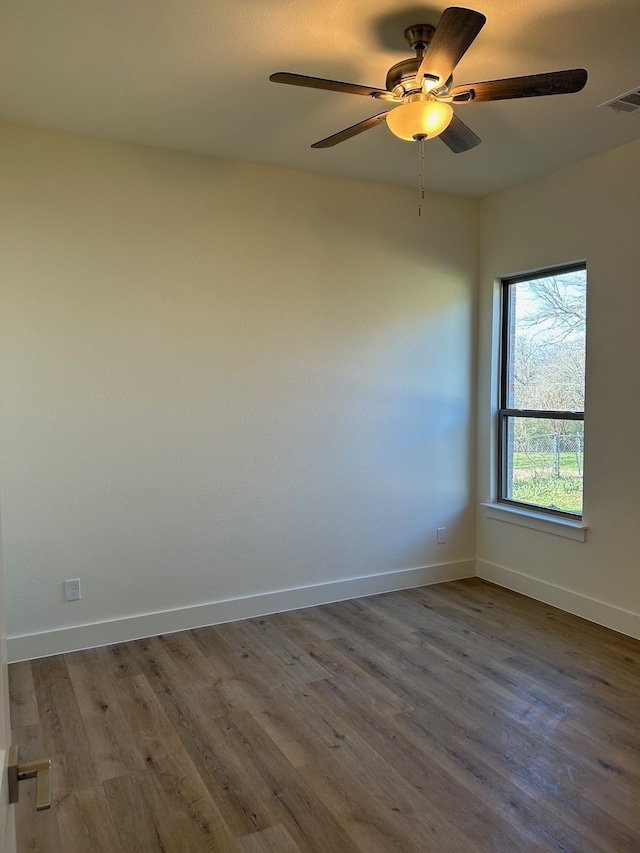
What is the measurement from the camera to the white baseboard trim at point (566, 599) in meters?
3.42

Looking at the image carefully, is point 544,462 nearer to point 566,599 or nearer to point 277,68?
point 566,599

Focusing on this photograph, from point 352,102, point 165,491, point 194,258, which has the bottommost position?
point 165,491

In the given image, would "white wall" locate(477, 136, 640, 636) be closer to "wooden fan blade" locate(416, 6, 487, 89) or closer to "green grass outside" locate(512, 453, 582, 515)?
"green grass outside" locate(512, 453, 582, 515)

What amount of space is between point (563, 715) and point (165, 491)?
225cm

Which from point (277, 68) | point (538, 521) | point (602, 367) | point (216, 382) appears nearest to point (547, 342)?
point (602, 367)

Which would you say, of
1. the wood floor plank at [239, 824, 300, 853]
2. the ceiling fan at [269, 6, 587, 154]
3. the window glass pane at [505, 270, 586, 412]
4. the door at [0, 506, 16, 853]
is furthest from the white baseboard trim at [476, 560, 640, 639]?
the door at [0, 506, 16, 853]

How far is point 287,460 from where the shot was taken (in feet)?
12.4

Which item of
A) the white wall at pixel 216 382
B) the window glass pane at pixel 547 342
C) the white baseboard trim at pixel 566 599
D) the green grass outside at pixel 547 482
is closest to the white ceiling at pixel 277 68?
the white wall at pixel 216 382

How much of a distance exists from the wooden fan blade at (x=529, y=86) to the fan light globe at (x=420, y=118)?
0.08 m

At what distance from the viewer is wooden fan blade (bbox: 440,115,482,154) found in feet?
7.69

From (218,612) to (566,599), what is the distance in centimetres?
211

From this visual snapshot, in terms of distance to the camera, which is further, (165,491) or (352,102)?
(165,491)

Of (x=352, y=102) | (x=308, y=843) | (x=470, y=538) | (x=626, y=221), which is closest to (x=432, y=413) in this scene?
(x=470, y=538)

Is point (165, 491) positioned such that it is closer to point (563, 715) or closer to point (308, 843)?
point (308, 843)
